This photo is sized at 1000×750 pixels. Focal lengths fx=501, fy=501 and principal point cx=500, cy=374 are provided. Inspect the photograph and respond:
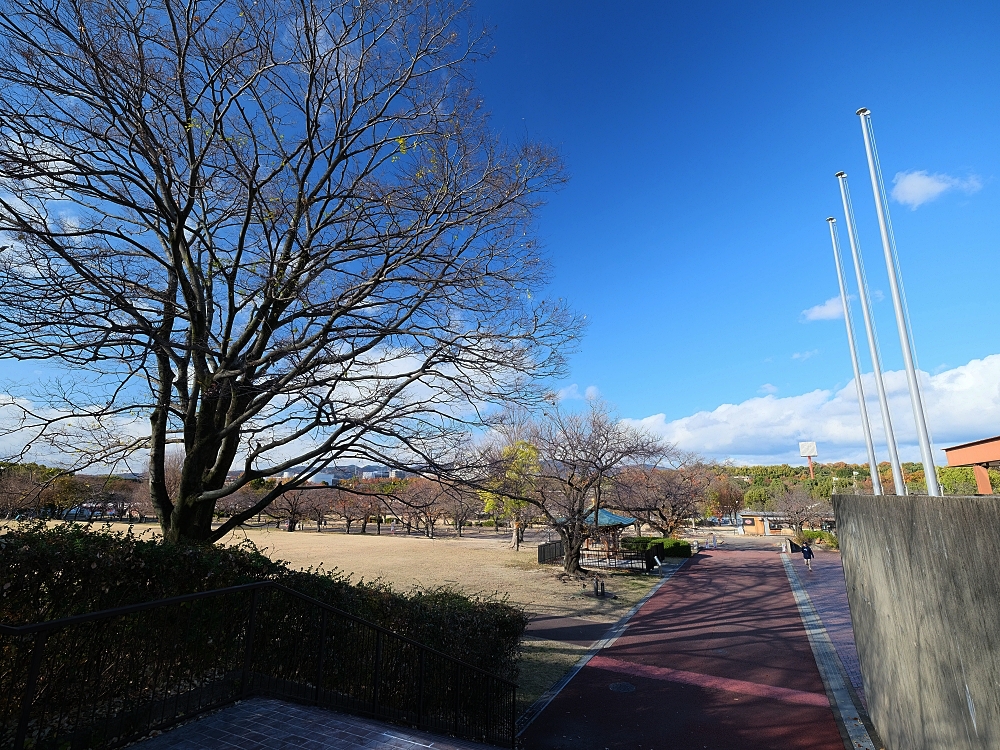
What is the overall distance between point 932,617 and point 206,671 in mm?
6802

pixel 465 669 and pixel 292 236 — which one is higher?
pixel 292 236

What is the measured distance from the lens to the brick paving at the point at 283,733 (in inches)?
142

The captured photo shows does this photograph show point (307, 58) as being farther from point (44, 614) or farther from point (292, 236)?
point (44, 614)

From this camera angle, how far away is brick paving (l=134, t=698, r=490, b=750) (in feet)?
11.9

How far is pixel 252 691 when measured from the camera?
4625 mm

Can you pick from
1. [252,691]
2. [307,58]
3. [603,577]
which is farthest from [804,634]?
[307,58]

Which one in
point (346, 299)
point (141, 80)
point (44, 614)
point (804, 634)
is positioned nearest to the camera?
point (44, 614)

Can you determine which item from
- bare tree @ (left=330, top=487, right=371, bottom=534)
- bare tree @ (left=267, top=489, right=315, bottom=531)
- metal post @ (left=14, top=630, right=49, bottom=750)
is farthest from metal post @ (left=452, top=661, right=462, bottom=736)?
bare tree @ (left=330, top=487, right=371, bottom=534)

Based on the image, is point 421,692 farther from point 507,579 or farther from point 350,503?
point 350,503

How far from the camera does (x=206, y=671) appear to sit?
4.80 meters

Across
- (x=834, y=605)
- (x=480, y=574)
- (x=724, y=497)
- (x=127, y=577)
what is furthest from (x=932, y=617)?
(x=724, y=497)

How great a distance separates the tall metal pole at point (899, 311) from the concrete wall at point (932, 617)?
58 centimetres

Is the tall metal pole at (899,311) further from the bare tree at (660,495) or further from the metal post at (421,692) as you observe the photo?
the bare tree at (660,495)

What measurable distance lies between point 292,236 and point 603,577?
20.0m
